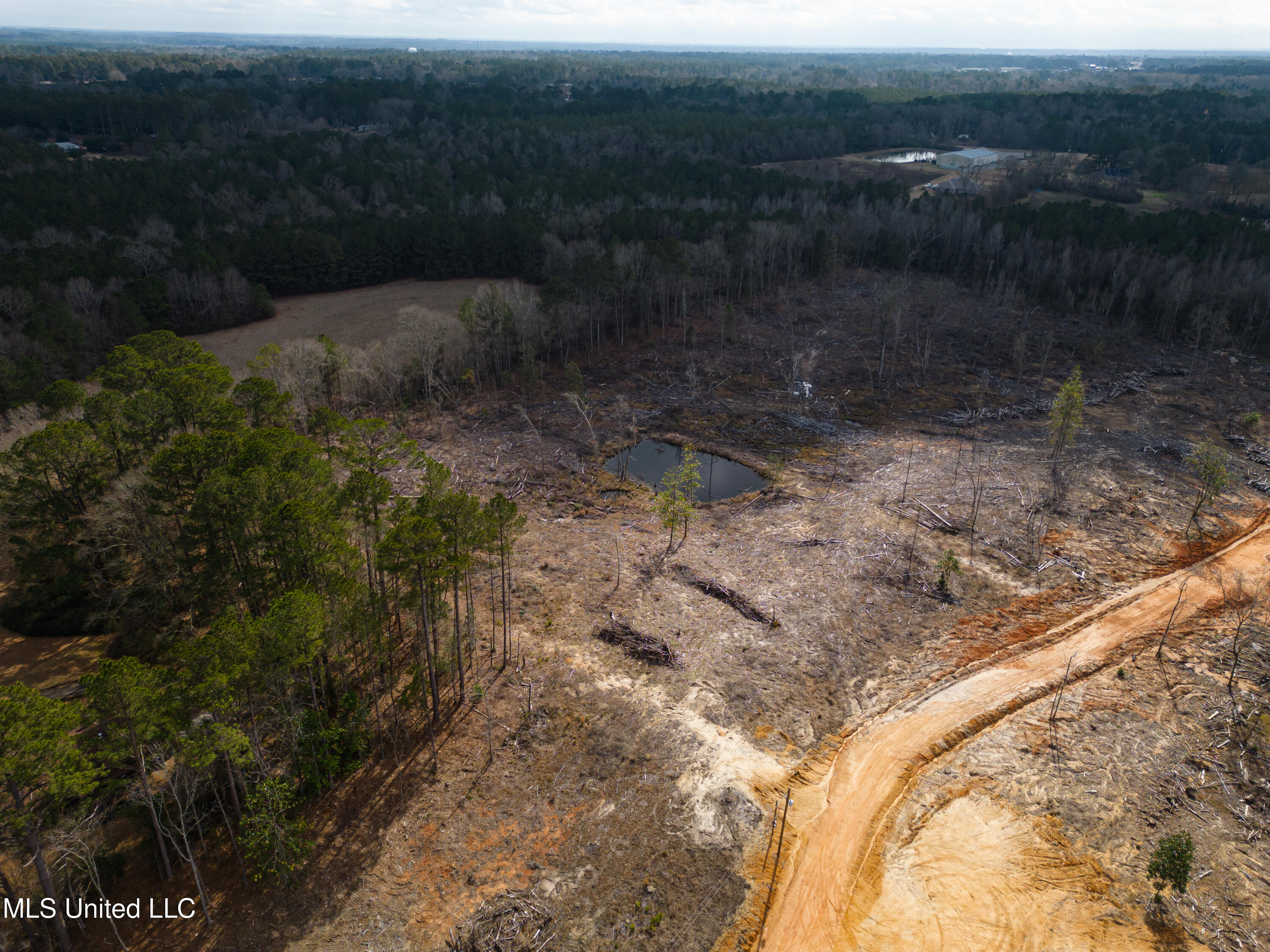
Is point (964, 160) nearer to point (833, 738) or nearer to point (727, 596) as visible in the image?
point (727, 596)

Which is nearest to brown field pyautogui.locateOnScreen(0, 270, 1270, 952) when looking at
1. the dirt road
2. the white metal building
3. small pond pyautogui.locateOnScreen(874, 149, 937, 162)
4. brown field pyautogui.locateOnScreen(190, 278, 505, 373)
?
the dirt road

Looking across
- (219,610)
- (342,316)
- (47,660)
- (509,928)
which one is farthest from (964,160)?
(47,660)

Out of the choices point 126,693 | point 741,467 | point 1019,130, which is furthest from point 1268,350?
point 1019,130

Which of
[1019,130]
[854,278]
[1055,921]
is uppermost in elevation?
[1019,130]

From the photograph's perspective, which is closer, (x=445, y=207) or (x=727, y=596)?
(x=727, y=596)

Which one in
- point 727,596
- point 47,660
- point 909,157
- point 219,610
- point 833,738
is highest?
point 909,157

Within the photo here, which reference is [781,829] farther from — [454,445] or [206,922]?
[454,445]

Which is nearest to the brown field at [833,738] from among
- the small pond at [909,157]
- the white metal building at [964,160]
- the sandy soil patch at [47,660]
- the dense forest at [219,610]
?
the sandy soil patch at [47,660]
